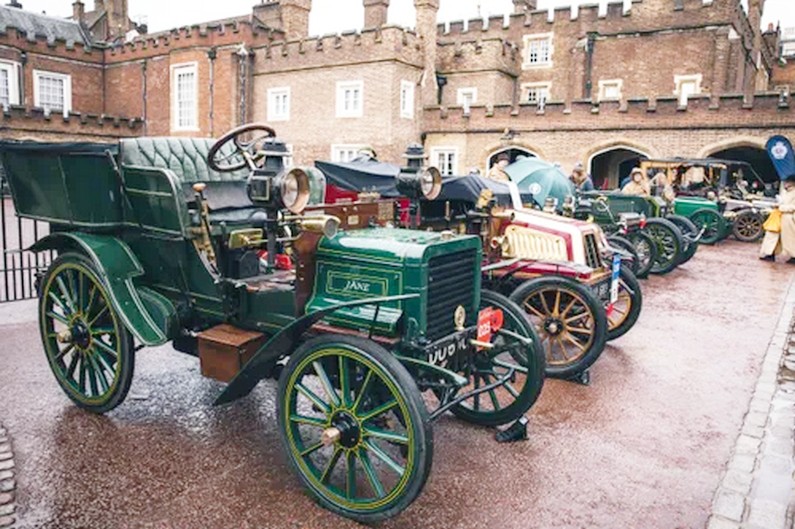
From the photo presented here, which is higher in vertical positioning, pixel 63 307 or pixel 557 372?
pixel 63 307

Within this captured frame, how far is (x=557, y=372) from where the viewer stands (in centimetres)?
570

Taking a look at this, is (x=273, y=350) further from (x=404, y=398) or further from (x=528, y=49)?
(x=528, y=49)

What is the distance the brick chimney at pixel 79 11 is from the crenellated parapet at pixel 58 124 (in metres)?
9.60

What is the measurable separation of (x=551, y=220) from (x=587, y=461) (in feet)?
10.6

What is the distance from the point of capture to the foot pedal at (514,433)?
4418mm

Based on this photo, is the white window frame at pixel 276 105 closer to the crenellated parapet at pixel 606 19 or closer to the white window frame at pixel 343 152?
the white window frame at pixel 343 152

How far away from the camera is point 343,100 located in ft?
79.1

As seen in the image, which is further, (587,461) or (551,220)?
(551,220)

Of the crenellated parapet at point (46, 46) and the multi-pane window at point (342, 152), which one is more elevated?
the crenellated parapet at point (46, 46)

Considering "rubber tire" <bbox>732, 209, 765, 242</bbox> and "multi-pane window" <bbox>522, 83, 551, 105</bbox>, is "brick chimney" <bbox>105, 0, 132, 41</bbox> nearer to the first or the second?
"multi-pane window" <bbox>522, 83, 551, 105</bbox>

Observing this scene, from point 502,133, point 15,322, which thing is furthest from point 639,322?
point 502,133

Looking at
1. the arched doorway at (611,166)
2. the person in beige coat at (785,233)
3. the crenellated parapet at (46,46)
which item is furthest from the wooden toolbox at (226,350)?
the crenellated parapet at (46,46)

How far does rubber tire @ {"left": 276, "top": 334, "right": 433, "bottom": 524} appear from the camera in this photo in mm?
3068

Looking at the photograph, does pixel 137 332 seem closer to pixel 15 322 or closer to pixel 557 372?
pixel 557 372
